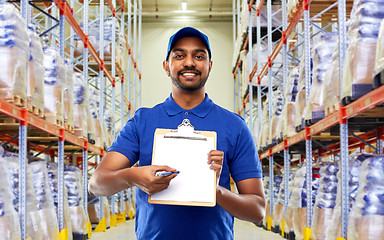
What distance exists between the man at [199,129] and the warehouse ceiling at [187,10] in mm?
21181

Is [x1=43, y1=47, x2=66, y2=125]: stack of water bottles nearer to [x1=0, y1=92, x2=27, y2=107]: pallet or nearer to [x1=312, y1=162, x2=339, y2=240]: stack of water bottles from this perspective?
[x1=0, y1=92, x2=27, y2=107]: pallet

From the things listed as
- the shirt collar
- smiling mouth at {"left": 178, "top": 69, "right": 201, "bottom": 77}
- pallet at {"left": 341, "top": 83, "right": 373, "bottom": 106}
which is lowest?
the shirt collar

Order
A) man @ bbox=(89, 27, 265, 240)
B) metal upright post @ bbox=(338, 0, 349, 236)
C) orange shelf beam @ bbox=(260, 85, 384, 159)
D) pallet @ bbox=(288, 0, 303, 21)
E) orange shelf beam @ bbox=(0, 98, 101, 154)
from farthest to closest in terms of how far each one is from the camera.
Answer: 1. pallet @ bbox=(288, 0, 303, 21)
2. metal upright post @ bbox=(338, 0, 349, 236)
3. orange shelf beam @ bbox=(0, 98, 101, 154)
4. orange shelf beam @ bbox=(260, 85, 384, 159)
5. man @ bbox=(89, 27, 265, 240)

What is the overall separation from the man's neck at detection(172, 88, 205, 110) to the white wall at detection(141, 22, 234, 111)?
19.9 metres

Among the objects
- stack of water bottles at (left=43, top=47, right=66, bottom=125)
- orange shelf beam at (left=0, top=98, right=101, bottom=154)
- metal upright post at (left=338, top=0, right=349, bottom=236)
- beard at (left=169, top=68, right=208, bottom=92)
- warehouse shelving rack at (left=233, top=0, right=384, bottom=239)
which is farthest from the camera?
stack of water bottles at (left=43, top=47, right=66, bottom=125)

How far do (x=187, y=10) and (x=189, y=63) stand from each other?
2174cm

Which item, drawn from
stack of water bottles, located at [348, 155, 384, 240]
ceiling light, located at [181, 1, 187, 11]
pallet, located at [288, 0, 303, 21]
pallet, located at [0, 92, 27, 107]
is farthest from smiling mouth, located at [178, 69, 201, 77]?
ceiling light, located at [181, 1, 187, 11]

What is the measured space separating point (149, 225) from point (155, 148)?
326 millimetres

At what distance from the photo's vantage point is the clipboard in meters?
1.63

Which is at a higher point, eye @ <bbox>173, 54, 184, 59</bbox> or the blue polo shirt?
eye @ <bbox>173, 54, 184, 59</bbox>

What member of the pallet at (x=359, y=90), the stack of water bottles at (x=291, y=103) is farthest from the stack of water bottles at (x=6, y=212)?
the stack of water bottles at (x=291, y=103)


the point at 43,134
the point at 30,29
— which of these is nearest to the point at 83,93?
the point at 43,134

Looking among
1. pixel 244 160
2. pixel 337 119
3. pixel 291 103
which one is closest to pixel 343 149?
pixel 337 119

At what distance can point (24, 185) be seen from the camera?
200 inches
